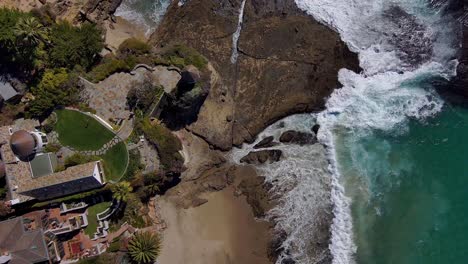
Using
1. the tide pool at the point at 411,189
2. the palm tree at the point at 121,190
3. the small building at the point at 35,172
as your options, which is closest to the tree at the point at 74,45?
the small building at the point at 35,172

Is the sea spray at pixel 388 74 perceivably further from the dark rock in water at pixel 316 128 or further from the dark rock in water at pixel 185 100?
the dark rock in water at pixel 185 100

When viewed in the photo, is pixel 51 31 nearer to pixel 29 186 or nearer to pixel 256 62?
Answer: pixel 29 186

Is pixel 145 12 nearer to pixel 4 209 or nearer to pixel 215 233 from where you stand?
pixel 4 209

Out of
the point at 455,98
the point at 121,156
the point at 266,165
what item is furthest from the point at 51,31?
the point at 455,98

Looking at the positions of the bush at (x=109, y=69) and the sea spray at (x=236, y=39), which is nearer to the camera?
the bush at (x=109, y=69)

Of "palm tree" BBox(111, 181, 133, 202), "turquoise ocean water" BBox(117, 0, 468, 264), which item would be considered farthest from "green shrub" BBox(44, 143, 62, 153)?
"turquoise ocean water" BBox(117, 0, 468, 264)

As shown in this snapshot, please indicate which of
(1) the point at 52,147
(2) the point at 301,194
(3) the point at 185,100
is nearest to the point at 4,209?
(1) the point at 52,147
